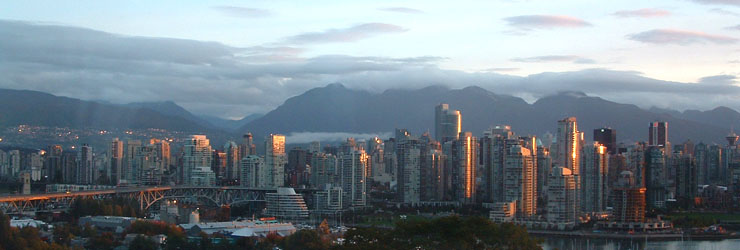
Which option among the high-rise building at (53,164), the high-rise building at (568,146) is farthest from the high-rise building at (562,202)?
the high-rise building at (53,164)

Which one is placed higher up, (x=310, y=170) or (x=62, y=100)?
(x=62, y=100)

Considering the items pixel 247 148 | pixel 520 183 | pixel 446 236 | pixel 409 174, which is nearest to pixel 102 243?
pixel 446 236

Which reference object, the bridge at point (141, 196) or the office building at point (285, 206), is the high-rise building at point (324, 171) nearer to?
the bridge at point (141, 196)

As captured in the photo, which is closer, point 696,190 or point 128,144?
point 696,190

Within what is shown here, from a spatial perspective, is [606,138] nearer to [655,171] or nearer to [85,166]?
[655,171]

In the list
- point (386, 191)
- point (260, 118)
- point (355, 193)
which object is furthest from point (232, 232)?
point (260, 118)

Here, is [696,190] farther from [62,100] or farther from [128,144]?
[62,100]
